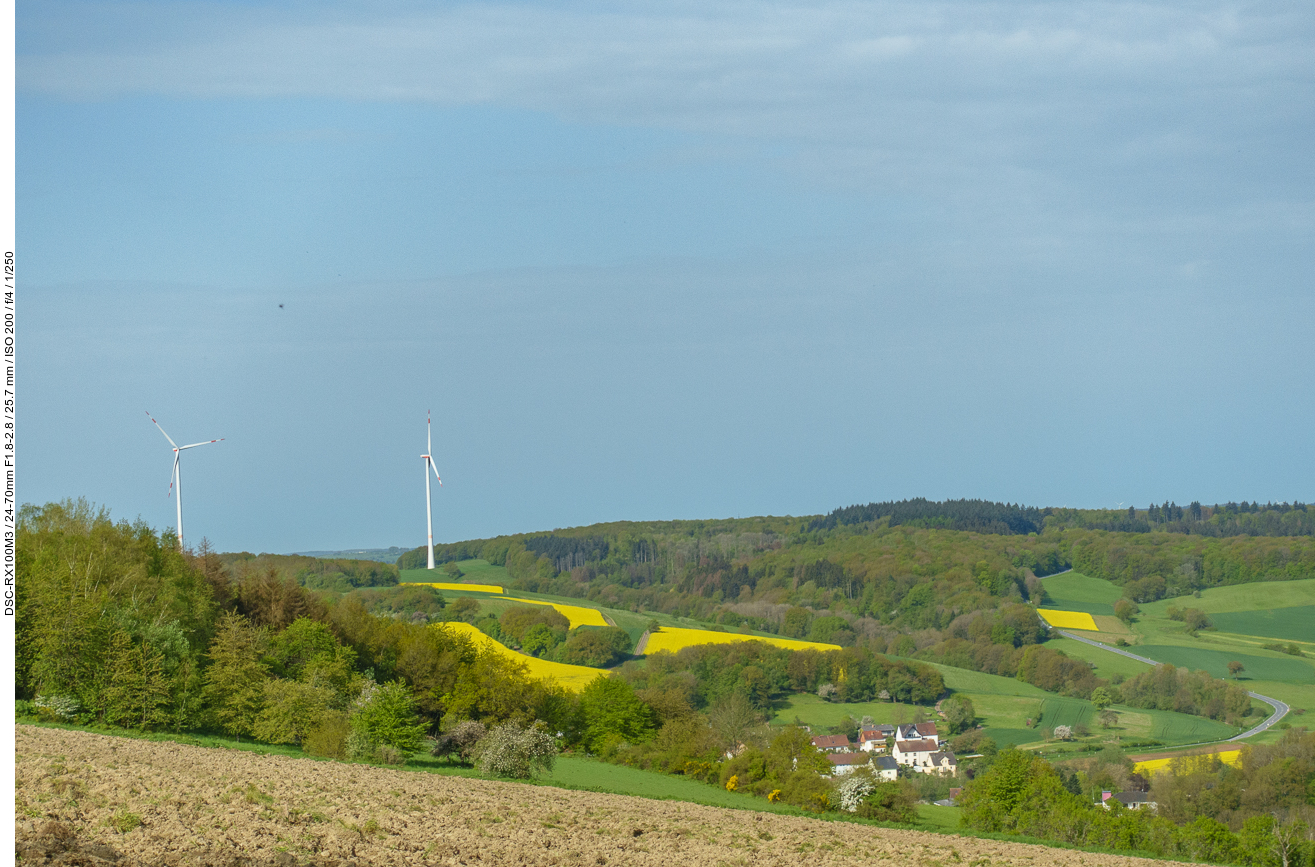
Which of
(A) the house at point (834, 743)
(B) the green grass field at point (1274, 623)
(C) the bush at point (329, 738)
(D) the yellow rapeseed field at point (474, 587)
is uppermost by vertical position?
(C) the bush at point (329, 738)

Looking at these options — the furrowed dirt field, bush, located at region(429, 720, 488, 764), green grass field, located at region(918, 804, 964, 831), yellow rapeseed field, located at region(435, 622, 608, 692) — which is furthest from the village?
the furrowed dirt field

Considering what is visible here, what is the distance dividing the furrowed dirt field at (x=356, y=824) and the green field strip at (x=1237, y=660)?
11983 cm

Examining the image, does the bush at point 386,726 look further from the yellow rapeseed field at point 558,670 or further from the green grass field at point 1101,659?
the green grass field at point 1101,659

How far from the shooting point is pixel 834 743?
10844 centimetres

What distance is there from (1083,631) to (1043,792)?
116 metres

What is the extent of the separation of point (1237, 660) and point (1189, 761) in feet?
174

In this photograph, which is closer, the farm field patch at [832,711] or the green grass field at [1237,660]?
the farm field patch at [832,711]

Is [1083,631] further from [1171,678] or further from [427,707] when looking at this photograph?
[427,707]

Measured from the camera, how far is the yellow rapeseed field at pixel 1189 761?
95375 mm

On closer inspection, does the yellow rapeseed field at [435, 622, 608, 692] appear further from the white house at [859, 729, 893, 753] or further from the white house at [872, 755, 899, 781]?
the white house at [872, 755, 899, 781]

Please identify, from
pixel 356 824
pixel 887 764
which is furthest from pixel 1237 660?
pixel 356 824

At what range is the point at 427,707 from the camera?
70.4 m

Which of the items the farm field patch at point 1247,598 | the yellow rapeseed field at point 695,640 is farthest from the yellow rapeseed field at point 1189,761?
the farm field patch at point 1247,598

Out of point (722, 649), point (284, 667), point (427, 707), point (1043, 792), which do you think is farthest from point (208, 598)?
point (722, 649)
